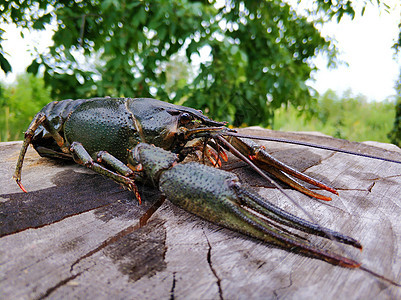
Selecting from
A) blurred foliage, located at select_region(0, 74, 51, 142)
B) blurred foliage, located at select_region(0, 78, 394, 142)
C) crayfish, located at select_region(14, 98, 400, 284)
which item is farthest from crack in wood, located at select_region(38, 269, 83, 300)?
blurred foliage, located at select_region(0, 74, 51, 142)

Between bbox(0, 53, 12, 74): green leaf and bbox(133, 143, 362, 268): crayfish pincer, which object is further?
bbox(0, 53, 12, 74): green leaf

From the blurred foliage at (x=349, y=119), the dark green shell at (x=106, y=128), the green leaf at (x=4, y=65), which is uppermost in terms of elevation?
the green leaf at (x=4, y=65)

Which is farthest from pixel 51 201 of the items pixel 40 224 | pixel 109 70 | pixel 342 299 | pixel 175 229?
pixel 109 70

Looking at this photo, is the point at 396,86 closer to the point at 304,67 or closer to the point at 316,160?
the point at 304,67

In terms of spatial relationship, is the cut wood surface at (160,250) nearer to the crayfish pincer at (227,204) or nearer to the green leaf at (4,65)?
the crayfish pincer at (227,204)

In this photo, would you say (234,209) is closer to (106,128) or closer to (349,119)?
(106,128)

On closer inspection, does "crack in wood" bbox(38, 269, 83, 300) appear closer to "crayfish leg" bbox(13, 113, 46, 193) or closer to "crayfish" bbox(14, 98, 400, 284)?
"crayfish" bbox(14, 98, 400, 284)

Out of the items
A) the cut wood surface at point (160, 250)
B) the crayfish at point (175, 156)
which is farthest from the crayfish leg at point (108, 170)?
the cut wood surface at point (160, 250)

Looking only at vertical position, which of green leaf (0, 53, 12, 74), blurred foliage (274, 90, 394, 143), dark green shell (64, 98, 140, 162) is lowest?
blurred foliage (274, 90, 394, 143)
